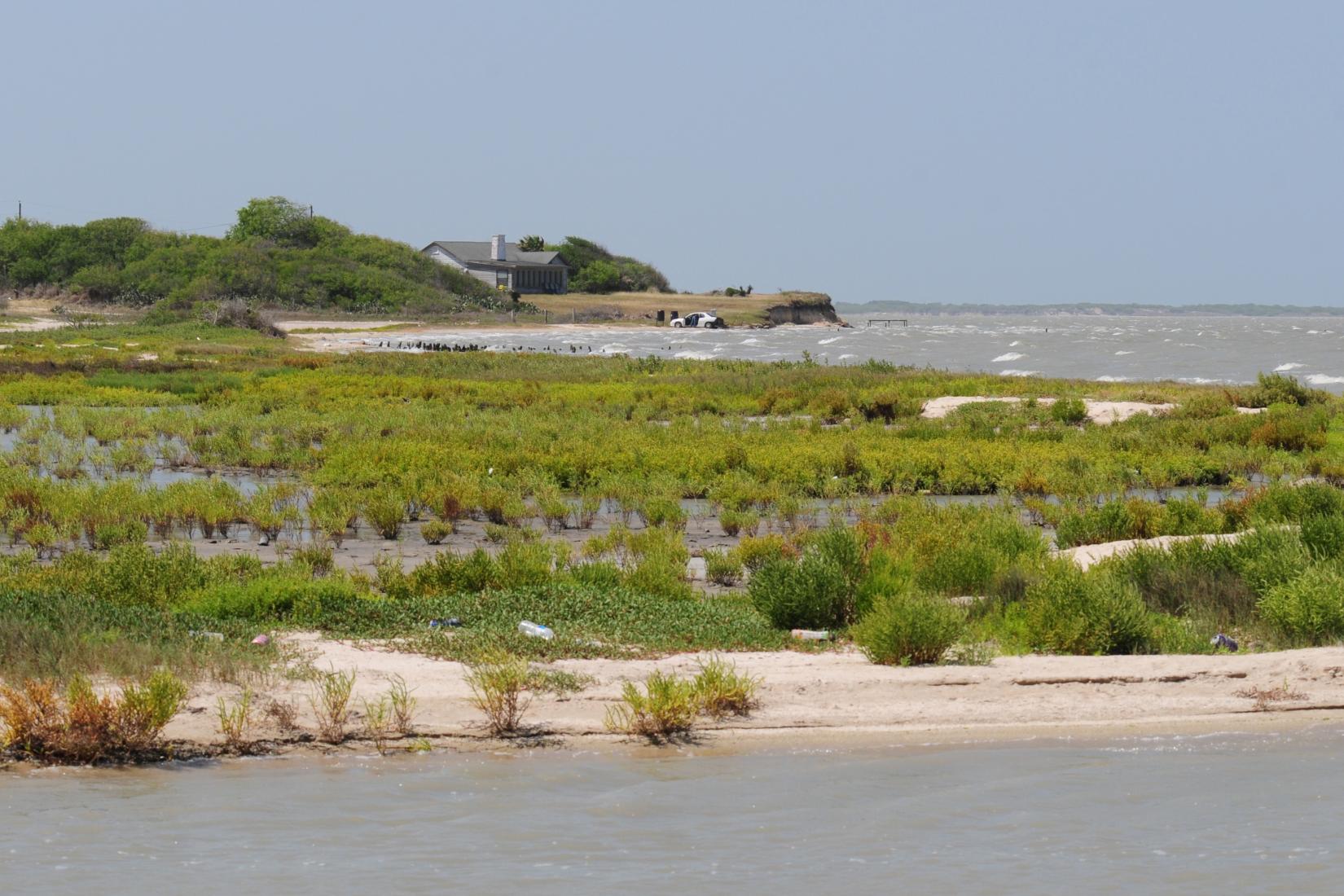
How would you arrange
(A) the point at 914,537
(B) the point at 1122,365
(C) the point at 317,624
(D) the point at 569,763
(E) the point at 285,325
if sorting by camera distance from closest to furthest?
(D) the point at 569,763 < (C) the point at 317,624 < (A) the point at 914,537 < (B) the point at 1122,365 < (E) the point at 285,325

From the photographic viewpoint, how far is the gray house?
138 meters

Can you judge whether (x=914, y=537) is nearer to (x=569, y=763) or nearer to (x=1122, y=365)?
(x=569, y=763)

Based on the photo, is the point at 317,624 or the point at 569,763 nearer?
the point at 569,763

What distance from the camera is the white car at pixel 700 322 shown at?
126 m

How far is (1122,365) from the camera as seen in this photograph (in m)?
72.0

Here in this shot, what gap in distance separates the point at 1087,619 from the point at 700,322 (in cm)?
11535

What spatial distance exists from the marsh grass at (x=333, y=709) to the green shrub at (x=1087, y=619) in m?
5.64

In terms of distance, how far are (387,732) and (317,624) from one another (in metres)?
2.77

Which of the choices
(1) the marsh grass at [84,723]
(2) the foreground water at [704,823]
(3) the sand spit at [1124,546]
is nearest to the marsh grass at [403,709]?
(2) the foreground water at [704,823]

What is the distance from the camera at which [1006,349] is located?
90438 mm

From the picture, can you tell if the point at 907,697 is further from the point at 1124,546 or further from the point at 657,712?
the point at 1124,546

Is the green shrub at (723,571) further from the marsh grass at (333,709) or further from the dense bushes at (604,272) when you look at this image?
the dense bushes at (604,272)

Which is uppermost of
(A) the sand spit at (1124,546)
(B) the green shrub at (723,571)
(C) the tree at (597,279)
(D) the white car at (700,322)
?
(C) the tree at (597,279)

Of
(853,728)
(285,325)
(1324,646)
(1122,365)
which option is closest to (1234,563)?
(1324,646)
